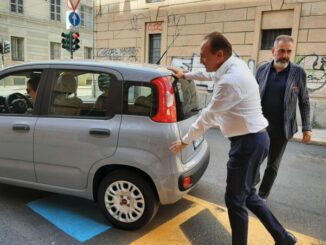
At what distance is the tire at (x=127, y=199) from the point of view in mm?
3045

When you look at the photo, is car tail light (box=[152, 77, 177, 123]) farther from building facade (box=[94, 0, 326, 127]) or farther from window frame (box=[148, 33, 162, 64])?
window frame (box=[148, 33, 162, 64])

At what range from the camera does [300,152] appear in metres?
6.63

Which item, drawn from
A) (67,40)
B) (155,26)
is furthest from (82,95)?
(155,26)

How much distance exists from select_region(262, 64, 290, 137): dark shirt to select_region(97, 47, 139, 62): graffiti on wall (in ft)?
33.2

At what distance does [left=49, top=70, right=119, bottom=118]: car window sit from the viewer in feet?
10.2

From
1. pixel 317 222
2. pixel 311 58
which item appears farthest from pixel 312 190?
pixel 311 58

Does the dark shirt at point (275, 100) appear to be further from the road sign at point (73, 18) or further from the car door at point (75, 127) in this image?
the road sign at point (73, 18)

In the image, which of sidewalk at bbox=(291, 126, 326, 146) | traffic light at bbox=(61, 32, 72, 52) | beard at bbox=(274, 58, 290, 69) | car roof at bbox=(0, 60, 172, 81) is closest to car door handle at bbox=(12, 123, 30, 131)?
car roof at bbox=(0, 60, 172, 81)

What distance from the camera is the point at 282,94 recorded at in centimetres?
335

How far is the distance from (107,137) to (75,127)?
37 centimetres

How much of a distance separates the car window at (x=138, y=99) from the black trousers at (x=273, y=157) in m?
1.41

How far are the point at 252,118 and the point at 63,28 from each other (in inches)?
1323

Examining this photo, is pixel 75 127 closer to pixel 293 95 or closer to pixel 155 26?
pixel 293 95

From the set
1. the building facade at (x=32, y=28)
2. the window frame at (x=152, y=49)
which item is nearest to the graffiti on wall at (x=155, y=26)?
the window frame at (x=152, y=49)
